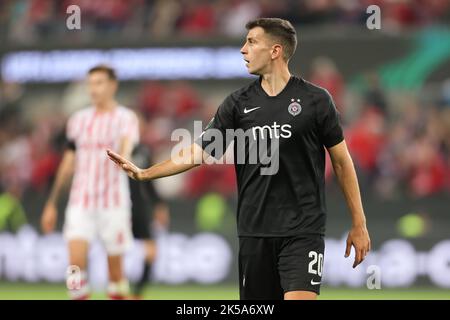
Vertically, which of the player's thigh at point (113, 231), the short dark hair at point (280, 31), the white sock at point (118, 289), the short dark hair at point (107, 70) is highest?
the short dark hair at point (107, 70)

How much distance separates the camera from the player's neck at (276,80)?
23.7 ft

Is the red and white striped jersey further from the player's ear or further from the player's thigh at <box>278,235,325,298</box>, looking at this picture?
the player's thigh at <box>278,235,325,298</box>

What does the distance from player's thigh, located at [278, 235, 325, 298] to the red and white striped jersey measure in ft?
13.6

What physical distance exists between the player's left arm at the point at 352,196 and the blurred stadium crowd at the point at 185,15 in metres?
10.6

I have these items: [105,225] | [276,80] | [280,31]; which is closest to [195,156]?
[276,80]

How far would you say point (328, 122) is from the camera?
707cm

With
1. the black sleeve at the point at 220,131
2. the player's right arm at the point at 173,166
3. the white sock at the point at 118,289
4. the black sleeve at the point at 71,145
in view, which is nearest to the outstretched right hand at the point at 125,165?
the player's right arm at the point at 173,166

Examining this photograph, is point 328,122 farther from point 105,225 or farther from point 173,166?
point 105,225

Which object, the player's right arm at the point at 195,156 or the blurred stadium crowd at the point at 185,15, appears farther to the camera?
the blurred stadium crowd at the point at 185,15

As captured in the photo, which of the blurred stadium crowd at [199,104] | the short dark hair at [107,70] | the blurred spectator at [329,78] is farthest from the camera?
the blurred spectator at [329,78]

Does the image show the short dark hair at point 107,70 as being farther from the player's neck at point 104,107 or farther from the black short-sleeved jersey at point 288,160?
the black short-sleeved jersey at point 288,160

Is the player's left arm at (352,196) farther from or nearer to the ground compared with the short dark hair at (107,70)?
nearer to the ground

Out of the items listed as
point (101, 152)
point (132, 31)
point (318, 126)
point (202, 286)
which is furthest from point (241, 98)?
point (132, 31)

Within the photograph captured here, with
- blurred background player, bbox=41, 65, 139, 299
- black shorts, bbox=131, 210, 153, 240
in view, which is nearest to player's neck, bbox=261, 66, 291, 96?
blurred background player, bbox=41, 65, 139, 299
